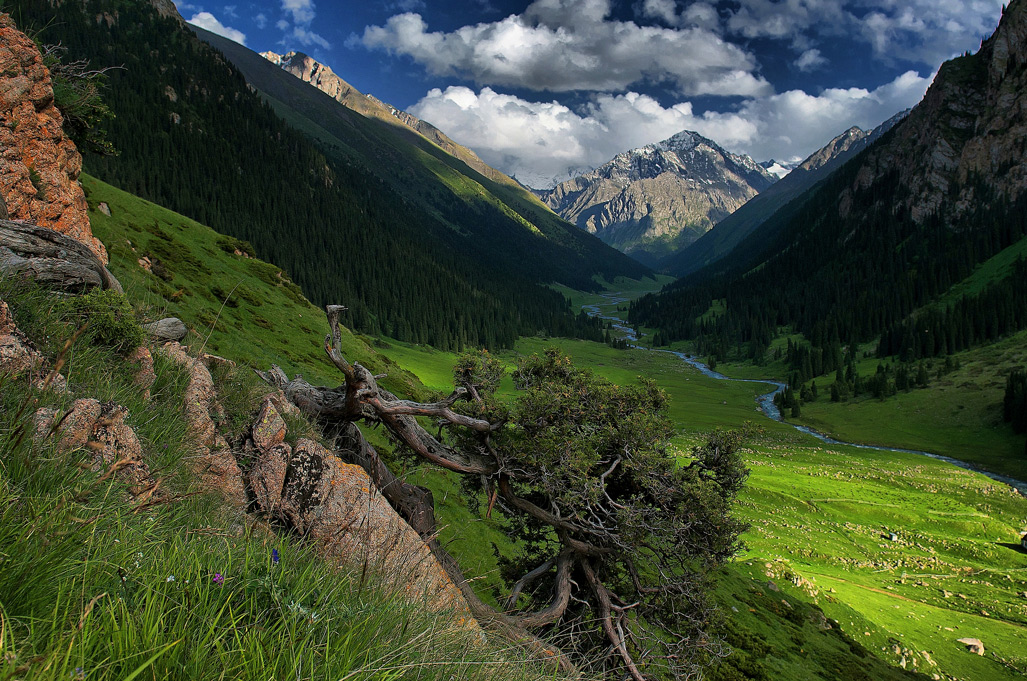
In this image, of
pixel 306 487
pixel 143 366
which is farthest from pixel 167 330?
pixel 306 487

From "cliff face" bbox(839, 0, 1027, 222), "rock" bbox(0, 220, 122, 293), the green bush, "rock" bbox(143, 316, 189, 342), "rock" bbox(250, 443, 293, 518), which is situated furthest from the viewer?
"cliff face" bbox(839, 0, 1027, 222)

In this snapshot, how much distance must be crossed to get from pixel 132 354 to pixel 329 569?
5.88 meters

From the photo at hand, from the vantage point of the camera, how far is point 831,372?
116 meters

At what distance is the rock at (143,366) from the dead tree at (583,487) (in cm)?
341

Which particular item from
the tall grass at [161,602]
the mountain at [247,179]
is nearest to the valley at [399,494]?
the tall grass at [161,602]

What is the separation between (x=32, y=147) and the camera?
543 inches

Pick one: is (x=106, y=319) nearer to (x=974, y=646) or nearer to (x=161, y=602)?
(x=161, y=602)

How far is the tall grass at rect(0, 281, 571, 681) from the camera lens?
1750 mm

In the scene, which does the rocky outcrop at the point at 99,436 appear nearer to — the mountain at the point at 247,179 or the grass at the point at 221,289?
the grass at the point at 221,289

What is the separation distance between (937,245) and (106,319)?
210m

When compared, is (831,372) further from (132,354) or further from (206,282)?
(132,354)

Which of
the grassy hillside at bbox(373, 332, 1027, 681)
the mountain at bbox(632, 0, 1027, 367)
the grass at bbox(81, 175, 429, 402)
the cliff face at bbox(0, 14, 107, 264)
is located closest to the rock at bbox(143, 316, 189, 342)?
the cliff face at bbox(0, 14, 107, 264)

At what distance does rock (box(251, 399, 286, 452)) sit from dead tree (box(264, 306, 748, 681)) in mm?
2179

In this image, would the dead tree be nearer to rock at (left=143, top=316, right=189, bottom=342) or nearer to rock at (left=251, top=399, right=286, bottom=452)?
rock at (left=251, top=399, right=286, bottom=452)
